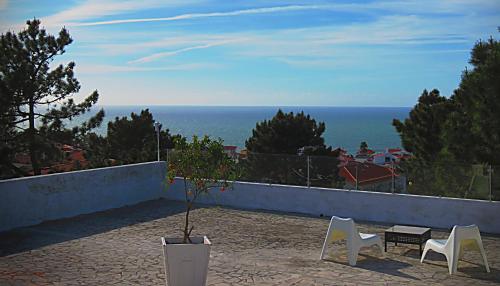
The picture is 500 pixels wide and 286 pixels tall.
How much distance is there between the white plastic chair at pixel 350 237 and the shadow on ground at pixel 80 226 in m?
4.63

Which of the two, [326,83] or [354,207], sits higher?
[326,83]

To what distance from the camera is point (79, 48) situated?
24750mm

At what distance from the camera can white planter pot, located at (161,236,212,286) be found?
644 centimetres

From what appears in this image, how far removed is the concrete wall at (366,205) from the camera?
36.0 ft

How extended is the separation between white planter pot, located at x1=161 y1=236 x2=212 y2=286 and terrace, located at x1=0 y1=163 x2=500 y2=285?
836 millimetres

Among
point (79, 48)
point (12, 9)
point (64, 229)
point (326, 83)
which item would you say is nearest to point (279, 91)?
point (326, 83)

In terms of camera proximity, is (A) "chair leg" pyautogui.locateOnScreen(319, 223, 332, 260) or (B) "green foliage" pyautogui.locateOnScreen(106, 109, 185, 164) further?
(B) "green foliage" pyautogui.locateOnScreen(106, 109, 185, 164)

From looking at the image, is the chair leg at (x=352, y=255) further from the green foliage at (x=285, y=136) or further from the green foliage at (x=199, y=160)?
the green foliage at (x=285, y=136)

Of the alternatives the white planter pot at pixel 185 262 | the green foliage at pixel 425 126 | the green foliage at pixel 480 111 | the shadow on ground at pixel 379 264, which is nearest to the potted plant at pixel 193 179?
the white planter pot at pixel 185 262

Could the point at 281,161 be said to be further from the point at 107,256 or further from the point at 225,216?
the point at 107,256

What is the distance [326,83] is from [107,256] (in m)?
48.4

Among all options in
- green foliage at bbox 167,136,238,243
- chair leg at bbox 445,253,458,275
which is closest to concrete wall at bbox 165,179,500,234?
chair leg at bbox 445,253,458,275

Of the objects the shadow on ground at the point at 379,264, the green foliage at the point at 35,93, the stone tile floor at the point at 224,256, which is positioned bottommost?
the shadow on ground at the point at 379,264

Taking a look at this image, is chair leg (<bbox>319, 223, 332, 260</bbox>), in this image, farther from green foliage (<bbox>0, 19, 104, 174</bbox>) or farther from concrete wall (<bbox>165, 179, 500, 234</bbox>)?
green foliage (<bbox>0, 19, 104, 174</bbox>)
